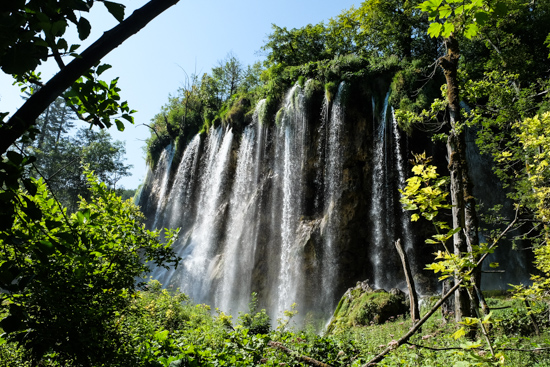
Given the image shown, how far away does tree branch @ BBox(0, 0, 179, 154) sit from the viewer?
103 centimetres

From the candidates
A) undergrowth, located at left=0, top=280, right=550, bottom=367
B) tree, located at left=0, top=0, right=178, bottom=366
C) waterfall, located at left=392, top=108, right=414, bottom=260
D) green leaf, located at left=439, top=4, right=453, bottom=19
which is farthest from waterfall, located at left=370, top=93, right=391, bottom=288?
green leaf, located at left=439, top=4, right=453, bottom=19

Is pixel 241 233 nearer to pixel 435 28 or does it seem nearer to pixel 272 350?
pixel 272 350

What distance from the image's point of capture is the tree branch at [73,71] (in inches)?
40.4

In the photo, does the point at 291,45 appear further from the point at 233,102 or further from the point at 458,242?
the point at 458,242

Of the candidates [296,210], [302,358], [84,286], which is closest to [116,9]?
[302,358]

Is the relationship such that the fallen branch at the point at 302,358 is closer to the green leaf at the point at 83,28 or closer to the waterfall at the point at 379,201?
the green leaf at the point at 83,28

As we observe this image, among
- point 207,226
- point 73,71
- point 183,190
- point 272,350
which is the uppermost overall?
point 183,190

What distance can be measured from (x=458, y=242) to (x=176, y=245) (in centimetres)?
2109

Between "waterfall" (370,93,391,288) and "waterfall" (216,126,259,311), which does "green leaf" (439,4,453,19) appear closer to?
"waterfall" (370,93,391,288)

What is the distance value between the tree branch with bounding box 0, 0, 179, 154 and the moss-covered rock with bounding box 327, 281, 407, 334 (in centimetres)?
1076

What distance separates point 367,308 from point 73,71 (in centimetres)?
1152

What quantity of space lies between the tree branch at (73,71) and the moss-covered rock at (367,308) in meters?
10.8

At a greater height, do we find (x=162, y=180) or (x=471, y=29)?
(x=162, y=180)

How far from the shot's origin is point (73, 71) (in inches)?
44.6
